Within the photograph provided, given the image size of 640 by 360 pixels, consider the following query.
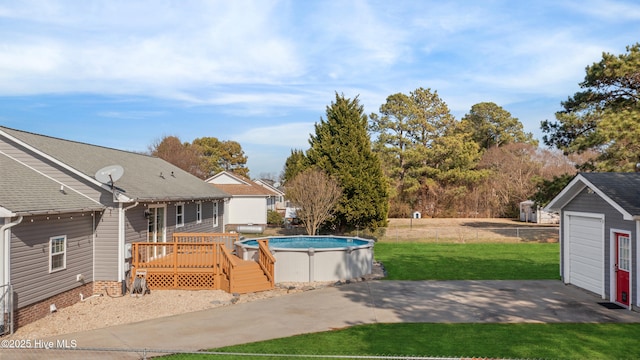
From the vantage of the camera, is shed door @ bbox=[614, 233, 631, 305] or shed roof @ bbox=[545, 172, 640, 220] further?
shed door @ bbox=[614, 233, 631, 305]

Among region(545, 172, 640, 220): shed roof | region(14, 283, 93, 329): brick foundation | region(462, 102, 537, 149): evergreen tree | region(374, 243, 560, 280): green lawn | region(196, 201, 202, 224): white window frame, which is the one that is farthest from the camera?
region(462, 102, 537, 149): evergreen tree

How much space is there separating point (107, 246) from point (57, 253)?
1.99m

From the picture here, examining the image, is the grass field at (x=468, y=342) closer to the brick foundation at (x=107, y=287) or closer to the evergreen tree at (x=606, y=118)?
the brick foundation at (x=107, y=287)

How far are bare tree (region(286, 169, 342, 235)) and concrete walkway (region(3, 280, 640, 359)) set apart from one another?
1211cm

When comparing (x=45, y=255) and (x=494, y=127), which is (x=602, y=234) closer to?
(x=45, y=255)

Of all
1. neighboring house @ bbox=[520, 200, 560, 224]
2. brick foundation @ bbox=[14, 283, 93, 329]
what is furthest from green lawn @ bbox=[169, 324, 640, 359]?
neighboring house @ bbox=[520, 200, 560, 224]

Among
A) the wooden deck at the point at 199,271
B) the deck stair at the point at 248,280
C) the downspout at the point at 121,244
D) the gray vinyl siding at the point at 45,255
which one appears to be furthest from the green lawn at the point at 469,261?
the gray vinyl siding at the point at 45,255

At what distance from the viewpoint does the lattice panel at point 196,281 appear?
47.6ft

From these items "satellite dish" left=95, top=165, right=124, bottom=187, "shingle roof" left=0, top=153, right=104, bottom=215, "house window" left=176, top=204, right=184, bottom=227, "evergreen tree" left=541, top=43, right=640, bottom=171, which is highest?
"evergreen tree" left=541, top=43, right=640, bottom=171

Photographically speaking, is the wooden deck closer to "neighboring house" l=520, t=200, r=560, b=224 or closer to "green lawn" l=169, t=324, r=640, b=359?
"green lawn" l=169, t=324, r=640, b=359

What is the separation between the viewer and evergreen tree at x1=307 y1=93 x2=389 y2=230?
2881 centimetres

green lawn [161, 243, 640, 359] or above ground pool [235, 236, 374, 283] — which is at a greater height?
above ground pool [235, 236, 374, 283]

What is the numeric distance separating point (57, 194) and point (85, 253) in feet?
6.35

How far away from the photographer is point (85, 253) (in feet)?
44.1
